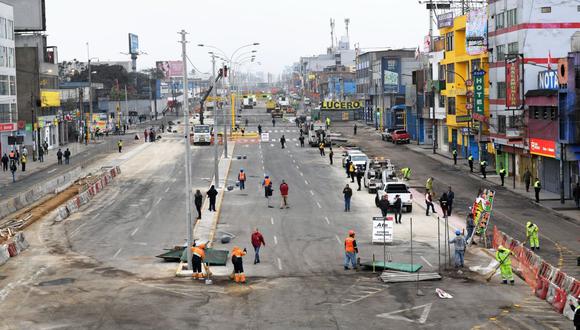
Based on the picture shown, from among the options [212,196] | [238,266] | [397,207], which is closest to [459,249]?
[238,266]

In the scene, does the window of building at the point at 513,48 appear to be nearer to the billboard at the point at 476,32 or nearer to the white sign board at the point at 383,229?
the billboard at the point at 476,32

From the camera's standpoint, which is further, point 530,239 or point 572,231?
point 572,231

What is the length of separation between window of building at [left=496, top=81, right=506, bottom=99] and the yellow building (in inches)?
131

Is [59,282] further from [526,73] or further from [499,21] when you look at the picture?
[499,21]

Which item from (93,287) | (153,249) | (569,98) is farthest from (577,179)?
(93,287)

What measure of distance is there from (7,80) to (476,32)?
1787 inches

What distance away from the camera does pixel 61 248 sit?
119 ft

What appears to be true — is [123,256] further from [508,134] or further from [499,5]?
[499,5]

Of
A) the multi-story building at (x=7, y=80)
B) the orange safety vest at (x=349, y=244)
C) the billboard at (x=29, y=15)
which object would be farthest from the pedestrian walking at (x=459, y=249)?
the billboard at (x=29, y=15)

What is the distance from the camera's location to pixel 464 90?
263 feet

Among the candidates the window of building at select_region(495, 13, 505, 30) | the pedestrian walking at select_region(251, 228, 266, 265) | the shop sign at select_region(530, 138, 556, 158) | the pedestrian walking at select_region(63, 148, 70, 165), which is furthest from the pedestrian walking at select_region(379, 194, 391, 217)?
the pedestrian walking at select_region(63, 148, 70, 165)

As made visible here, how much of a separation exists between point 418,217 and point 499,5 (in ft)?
87.7

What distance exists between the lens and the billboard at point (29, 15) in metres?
108

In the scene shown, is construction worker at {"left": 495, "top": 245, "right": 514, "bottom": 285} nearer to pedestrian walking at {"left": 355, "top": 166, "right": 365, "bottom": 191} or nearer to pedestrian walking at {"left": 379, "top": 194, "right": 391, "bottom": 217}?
pedestrian walking at {"left": 379, "top": 194, "right": 391, "bottom": 217}
